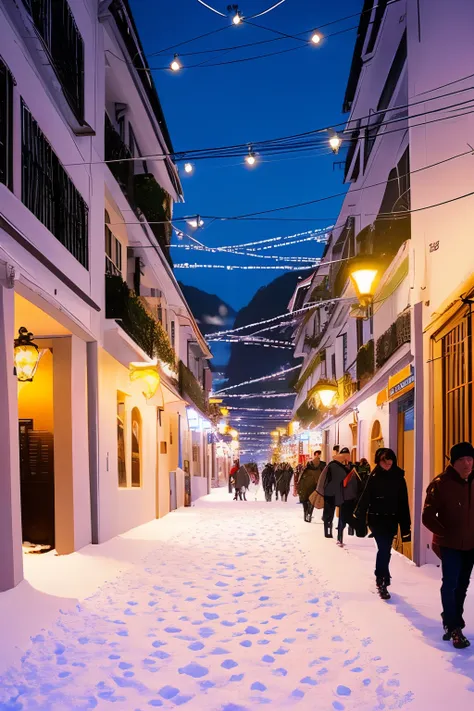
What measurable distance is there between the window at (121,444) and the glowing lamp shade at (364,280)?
241 inches

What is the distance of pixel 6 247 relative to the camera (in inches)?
323

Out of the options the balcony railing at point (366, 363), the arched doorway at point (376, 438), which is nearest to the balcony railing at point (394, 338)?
the balcony railing at point (366, 363)

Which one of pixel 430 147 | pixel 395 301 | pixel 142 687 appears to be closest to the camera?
pixel 142 687

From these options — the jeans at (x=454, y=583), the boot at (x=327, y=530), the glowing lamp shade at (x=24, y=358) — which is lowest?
the boot at (x=327, y=530)

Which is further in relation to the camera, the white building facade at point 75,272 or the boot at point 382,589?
the white building facade at point 75,272

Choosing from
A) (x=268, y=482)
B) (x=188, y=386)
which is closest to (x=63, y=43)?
(x=188, y=386)

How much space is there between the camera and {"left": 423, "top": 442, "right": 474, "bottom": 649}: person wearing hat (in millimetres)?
6078

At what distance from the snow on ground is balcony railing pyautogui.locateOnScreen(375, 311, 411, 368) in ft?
16.4

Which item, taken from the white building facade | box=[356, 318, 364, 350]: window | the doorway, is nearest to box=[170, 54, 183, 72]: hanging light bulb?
the white building facade

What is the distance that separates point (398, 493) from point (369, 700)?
3.83 metres

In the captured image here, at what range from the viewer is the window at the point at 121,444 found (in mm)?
15883

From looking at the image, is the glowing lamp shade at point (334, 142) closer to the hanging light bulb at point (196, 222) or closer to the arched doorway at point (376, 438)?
the hanging light bulb at point (196, 222)

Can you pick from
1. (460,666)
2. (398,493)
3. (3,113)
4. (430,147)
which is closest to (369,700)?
(460,666)

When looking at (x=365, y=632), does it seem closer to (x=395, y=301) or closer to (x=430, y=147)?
(x=430, y=147)
